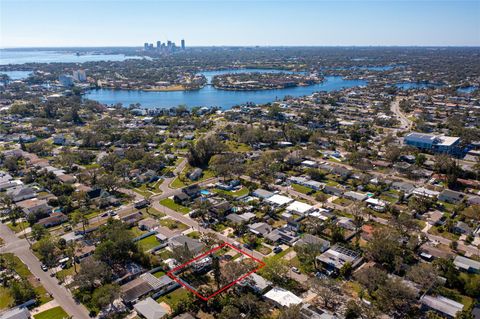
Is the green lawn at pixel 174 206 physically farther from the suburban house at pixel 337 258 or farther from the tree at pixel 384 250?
the tree at pixel 384 250

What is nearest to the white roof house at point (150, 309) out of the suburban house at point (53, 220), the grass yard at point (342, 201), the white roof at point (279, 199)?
the suburban house at point (53, 220)

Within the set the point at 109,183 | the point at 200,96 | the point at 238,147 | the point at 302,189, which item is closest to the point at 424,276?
the point at 302,189

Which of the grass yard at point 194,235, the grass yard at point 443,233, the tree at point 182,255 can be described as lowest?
the grass yard at point 194,235

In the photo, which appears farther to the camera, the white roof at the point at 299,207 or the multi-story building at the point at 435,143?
the multi-story building at the point at 435,143

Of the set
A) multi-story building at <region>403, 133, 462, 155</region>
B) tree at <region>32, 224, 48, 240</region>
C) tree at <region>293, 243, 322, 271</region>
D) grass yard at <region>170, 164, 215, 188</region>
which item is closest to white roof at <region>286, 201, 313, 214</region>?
tree at <region>293, 243, 322, 271</region>

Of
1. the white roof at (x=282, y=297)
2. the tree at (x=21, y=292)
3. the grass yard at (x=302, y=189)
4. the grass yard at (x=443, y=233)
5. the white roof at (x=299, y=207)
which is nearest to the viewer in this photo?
the white roof at (x=282, y=297)

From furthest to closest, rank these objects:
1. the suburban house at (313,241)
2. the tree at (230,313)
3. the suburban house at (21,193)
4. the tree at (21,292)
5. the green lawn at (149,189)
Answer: the green lawn at (149,189) < the suburban house at (21,193) < the suburban house at (313,241) < the tree at (21,292) < the tree at (230,313)

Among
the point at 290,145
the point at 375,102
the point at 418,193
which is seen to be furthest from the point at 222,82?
the point at 418,193

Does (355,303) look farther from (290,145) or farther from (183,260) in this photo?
(290,145)
